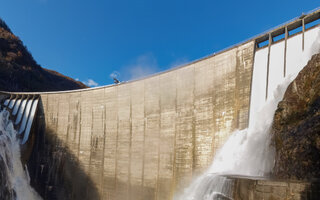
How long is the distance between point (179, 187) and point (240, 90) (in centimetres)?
412

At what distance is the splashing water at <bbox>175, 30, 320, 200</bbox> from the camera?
6.30m

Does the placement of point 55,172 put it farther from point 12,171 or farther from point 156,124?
point 156,124

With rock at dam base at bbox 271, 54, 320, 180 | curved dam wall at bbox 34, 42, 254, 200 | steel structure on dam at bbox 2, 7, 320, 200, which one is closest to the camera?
rock at dam base at bbox 271, 54, 320, 180

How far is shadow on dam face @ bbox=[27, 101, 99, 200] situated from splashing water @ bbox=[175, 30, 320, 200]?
661 cm

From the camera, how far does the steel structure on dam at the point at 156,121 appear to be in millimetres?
8398

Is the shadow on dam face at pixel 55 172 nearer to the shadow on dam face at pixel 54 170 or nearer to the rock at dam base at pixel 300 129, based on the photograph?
the shadow on dam face at pixel 54 170

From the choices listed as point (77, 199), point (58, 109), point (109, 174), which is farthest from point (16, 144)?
point (109, 174)

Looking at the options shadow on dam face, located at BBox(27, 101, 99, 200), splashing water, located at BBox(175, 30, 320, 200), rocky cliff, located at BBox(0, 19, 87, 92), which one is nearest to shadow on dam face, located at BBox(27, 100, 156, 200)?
shadow on dam face, located at BBox(27, 101, 99, 200)

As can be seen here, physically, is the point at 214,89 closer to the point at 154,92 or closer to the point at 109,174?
the point at 154,92

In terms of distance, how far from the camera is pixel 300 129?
5461mm

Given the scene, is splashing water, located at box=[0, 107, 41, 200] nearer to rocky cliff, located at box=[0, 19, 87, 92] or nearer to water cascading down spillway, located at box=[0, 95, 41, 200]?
water cascading down spillway, located at box=[0, 95, 41, 200]

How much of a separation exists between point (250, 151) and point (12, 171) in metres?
11.8

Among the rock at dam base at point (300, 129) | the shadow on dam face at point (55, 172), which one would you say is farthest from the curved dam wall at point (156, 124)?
the rock at dam base at point (300, 129)

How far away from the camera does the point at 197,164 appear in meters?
9.17
